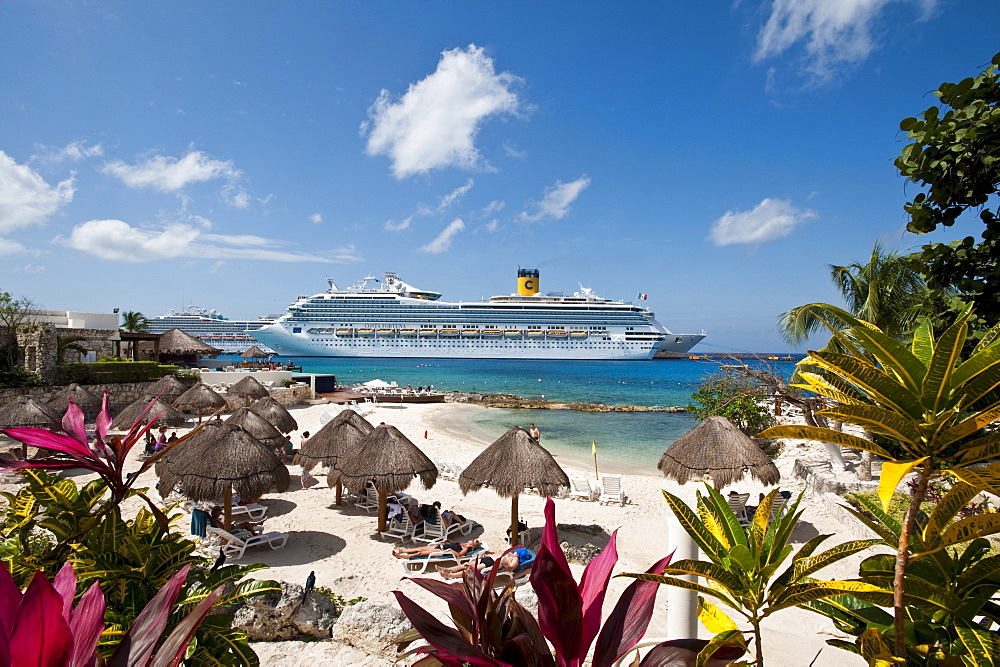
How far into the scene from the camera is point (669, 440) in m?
15.7

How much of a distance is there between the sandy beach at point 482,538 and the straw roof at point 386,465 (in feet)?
2.51

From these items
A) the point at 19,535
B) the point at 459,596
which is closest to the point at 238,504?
the point at 19,535

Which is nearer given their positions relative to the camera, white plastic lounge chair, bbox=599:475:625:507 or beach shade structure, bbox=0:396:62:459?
white plastic lounge chair, bbox=599:475:625:507

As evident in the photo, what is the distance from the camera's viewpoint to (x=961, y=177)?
3518 mm

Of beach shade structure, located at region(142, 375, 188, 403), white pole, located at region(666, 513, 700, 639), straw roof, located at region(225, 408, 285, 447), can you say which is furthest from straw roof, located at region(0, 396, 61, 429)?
white pole, located at region(666, 513, 700, 639)

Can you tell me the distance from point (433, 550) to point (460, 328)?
155 ft

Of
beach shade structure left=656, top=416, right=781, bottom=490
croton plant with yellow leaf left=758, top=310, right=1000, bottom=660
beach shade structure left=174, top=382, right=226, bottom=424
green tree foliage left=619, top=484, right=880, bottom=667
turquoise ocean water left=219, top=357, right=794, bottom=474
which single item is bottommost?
turquoise ocean water left=219, top=357, right=794, bottom=474

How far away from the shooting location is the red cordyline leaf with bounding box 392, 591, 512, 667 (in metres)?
1.03

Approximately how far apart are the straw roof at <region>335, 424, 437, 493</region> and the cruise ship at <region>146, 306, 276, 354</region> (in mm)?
54982

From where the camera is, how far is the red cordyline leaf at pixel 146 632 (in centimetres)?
84

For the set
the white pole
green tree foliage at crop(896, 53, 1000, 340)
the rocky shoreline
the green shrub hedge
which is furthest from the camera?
the rocky shoreline

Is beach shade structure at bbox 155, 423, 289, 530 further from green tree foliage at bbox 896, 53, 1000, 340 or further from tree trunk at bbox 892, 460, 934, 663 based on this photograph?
green tree foliage at bbox 896, 53, 1000, 340

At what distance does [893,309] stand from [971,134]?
670 centimetres

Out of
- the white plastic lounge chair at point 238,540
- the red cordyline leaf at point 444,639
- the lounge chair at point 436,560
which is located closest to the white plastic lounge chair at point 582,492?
the lounge chair at point 436,560
